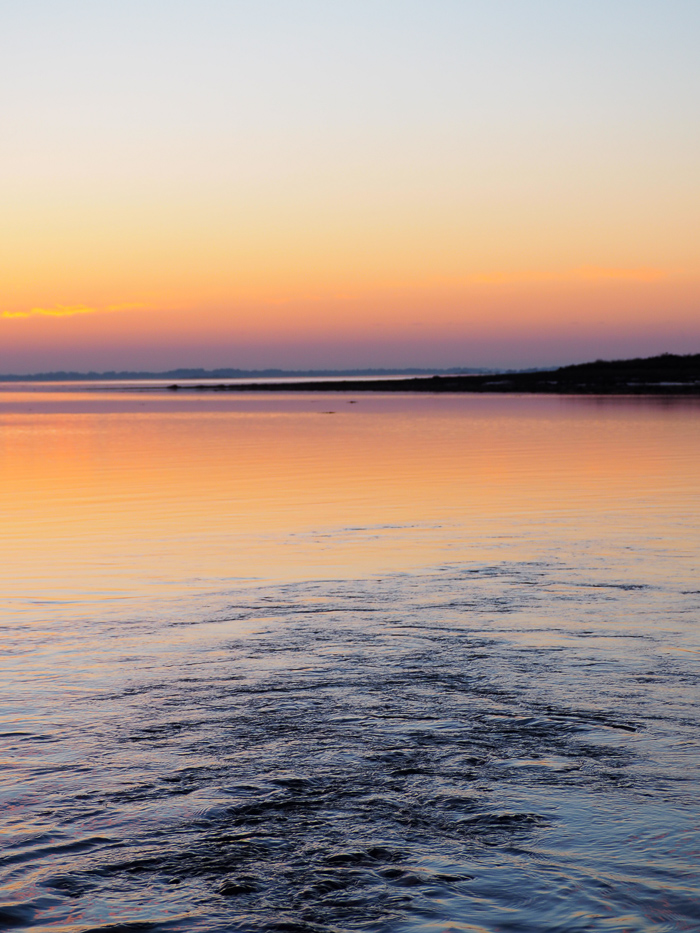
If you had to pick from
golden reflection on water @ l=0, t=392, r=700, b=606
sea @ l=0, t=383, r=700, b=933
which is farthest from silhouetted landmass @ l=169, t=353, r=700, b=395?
sea @ l=0, t=383, r=700, b=933

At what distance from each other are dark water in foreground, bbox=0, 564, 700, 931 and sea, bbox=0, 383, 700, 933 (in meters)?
0.02

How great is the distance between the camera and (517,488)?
949 inches

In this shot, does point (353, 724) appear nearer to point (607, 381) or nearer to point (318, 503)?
point (318, 503)

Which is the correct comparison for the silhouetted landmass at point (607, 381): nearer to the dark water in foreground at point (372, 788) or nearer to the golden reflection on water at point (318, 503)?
the golden reflection on water at point (318, 503)

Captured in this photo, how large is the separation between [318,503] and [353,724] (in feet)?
47.1

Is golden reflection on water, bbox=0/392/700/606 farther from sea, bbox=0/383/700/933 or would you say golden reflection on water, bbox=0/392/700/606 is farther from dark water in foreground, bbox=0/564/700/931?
dark water in foreground, bbox=0/564/700/931

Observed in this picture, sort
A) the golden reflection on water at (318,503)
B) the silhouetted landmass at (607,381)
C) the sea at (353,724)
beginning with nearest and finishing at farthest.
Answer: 1. the sea at (353,724)
2. the golden reflection on water at (318,503)
3. the silhouetted landmass at (607,381)

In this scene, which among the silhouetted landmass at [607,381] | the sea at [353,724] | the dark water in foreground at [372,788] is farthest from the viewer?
the silhouetted landmass at [607,381]

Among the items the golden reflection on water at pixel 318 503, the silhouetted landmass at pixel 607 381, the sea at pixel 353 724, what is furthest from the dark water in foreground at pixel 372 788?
the silhouetted landmass at pixel 607 381

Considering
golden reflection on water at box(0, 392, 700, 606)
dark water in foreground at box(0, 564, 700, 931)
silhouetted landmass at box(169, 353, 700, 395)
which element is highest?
silhouetted landmass at box(169, 353, 700, 395)

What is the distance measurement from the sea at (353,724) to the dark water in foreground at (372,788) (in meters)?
0.02

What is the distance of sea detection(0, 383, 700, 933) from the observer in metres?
5.32

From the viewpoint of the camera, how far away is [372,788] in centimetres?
654

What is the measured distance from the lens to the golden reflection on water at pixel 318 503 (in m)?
15.2
